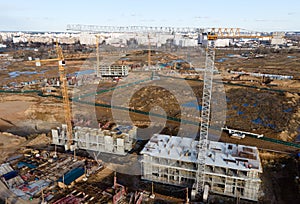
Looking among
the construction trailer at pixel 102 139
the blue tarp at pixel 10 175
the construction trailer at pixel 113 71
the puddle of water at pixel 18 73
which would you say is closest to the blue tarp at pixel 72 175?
the construction trailer at pixel 102 139

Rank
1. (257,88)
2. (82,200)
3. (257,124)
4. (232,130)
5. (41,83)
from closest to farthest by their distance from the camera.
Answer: (82,200) < (232,130) < (257,124) < (257,88) < (41,83)

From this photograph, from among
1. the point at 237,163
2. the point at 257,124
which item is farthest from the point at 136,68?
the point at 237,163

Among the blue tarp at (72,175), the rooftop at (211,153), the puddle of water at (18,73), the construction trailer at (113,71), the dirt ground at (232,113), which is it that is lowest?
the blue tarp at (72,175)

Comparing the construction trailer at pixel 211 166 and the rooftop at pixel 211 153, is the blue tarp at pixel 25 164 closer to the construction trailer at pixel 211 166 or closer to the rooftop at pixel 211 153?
the construction trailer at pixel 211 166

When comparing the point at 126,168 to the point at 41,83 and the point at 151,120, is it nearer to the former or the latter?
the point at 151,120

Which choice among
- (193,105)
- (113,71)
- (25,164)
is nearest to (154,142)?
(25,164)

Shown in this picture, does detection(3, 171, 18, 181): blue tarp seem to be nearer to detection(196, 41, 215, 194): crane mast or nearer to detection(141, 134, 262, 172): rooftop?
detection(141, 134, 262, 172): rooftop

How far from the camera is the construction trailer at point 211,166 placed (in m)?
13.5

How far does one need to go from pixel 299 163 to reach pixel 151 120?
13511 mm

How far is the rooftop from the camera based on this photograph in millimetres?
13656

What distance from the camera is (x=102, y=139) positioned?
1902cm

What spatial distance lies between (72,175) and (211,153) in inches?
356

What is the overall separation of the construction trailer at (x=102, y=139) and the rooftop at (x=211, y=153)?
3093 millimetres

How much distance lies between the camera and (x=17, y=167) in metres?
Answer: 16.8
